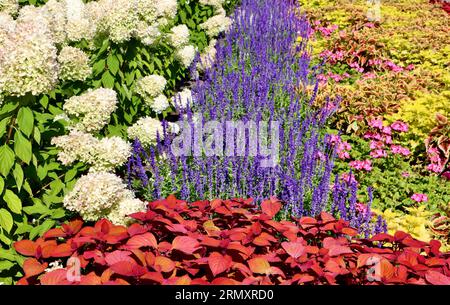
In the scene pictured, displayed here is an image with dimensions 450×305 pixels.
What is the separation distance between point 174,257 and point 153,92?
2.56 m

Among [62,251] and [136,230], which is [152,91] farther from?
[62,251]

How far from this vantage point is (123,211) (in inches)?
118

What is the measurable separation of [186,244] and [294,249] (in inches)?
18.8

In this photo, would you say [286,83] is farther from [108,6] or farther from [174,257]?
[174,257]

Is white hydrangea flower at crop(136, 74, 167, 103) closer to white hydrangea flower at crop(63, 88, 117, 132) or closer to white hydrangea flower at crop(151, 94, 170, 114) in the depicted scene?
white hydrangea flower at crop(151, 94, 170, 114)

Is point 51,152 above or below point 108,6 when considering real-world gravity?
below

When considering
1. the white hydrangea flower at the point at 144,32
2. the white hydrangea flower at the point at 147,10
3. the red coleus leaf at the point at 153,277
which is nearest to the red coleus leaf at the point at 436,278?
the red coleus leaf at the point at 153,277

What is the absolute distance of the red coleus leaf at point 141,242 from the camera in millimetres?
2195

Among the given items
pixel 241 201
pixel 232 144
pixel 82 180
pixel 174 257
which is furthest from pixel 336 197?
pixel 82 180

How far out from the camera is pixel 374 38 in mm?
7148

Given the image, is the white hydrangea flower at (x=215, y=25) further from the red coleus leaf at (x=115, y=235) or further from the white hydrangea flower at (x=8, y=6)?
the red coleus leaf at (x=115, y=235)

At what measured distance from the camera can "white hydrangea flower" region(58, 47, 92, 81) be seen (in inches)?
142

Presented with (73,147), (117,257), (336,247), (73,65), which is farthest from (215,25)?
(117,257)

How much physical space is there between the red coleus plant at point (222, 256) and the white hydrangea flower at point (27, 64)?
824mm
